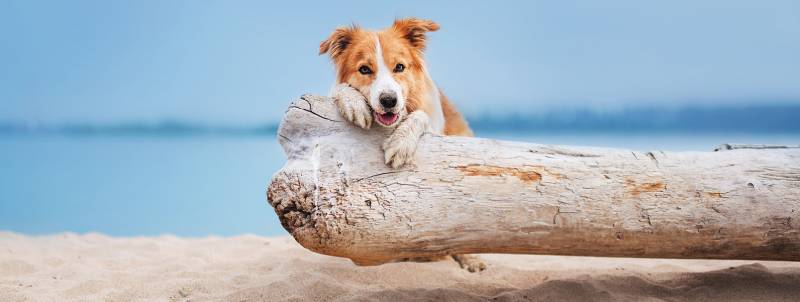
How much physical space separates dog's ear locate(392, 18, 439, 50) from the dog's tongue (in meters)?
0.94

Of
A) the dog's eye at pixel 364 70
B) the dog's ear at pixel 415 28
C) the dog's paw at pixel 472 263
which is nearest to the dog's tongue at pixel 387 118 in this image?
the dog's eye at pixel 364 70

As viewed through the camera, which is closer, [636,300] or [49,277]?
[636,300]

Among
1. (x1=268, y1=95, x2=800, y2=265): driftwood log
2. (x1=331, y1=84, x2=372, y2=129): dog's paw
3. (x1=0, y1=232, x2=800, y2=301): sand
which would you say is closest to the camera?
(x1=268, y1=95, x2=800, y2=265): driftwood log

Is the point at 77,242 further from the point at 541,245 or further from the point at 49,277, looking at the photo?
the point at 541,245

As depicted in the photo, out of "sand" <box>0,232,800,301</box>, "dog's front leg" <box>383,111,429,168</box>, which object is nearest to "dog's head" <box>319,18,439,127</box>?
"dog's front leg" <box>383,111,429,168</box>

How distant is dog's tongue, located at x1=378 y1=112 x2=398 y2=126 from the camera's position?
265 cm

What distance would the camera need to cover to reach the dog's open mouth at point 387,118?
2.65 metres

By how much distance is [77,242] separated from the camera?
5211mm

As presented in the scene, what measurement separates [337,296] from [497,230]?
927 mm

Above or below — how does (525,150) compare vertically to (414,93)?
below

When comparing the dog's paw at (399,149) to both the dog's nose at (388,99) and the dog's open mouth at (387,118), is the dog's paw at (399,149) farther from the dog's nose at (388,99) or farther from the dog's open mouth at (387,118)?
the dog's nose at (388,99)

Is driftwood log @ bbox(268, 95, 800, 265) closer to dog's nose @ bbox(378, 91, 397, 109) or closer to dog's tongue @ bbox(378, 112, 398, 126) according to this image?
dog's tongue @ bbox(378, 112, 398, 126)

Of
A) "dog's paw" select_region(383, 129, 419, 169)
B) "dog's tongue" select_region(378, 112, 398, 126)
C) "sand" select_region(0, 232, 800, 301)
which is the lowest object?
"sand" select_region(0, 232, 800, 301)

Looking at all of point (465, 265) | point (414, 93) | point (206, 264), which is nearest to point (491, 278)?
point (465, 265)
